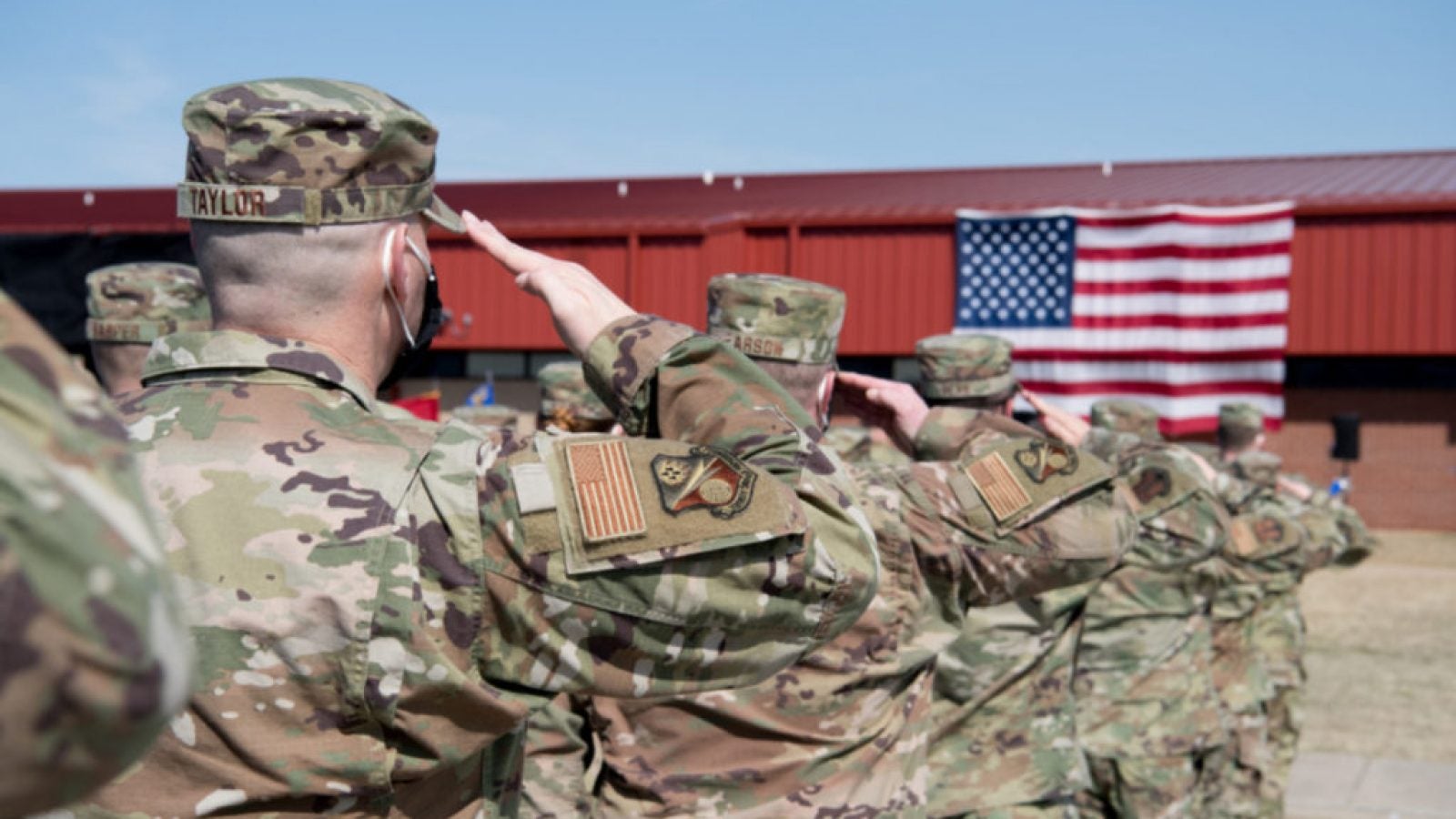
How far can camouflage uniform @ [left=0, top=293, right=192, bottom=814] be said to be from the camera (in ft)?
2.18

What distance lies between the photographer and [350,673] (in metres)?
1.51

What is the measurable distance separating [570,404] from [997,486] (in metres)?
3.49

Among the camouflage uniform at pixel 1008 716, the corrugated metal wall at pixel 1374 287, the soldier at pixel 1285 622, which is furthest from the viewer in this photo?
the corrugated metal wall at pixel 1374 287

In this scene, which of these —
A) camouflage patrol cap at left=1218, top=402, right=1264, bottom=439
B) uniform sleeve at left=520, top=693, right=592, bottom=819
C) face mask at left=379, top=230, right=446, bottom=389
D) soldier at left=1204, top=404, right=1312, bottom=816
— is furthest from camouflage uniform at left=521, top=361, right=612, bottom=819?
camouflage patrol cap at left=1218, top=402, right=1264, bottom=439

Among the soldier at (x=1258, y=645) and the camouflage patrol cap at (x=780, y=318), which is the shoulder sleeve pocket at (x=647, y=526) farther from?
the soldier at (x=1258, y=645)

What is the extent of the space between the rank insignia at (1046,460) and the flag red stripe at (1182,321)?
14.1m

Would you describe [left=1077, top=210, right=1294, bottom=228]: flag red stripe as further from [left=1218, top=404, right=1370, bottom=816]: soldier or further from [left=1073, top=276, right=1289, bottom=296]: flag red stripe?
[left=1218, top=404, right=1370, bottom=816]: soldier

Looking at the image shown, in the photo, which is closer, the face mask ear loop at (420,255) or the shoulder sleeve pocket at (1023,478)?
the face mask ear loop at (420,255)

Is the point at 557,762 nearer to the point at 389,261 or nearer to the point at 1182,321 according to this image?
the point at 389,261

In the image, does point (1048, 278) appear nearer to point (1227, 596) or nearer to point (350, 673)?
point (1227, 596)

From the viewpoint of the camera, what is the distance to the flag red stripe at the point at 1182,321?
648 inches

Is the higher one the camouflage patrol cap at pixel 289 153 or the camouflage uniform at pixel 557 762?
the camouflage patrol cap at pixel 289 153

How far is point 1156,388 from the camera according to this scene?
1664cm

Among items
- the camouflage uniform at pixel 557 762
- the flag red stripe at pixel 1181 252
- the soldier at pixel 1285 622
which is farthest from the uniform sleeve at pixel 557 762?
the flag red stripe at pixel 1181 252
